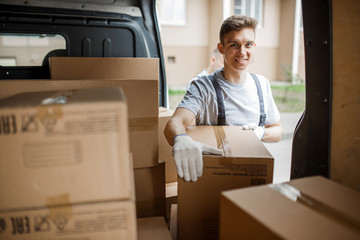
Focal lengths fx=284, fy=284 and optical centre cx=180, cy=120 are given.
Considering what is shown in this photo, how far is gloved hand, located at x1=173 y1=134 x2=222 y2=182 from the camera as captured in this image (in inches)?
47.7

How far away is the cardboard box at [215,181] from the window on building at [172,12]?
1211 centimetres

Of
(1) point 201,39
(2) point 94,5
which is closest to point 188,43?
(1) point 201,39

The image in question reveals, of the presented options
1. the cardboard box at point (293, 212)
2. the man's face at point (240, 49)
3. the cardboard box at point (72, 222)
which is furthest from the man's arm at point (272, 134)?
the cardboard box at point (72, 222)

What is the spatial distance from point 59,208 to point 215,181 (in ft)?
2.19

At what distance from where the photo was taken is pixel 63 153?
0.75 meters

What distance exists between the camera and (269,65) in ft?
45.7

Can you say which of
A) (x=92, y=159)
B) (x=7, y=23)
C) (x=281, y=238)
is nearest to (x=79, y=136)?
(x=92, y=159)

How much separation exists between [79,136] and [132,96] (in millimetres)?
797

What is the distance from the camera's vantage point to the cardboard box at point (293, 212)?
744 millimetres

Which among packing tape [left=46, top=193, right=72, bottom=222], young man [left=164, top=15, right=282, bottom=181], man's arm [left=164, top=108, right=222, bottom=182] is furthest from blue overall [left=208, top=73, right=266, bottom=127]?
packing tape [left=46, top=193, right=72, bottom=222]

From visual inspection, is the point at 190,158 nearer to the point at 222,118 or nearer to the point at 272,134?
the point at 222,118

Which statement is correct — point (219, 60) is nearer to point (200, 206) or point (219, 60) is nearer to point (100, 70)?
point (100, 70)

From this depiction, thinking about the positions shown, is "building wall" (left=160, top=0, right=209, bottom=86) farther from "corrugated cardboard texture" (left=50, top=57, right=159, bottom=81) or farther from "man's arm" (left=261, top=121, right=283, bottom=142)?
"corrugated cardboard texture" (left=50, top=57, right=159, bottom=81)

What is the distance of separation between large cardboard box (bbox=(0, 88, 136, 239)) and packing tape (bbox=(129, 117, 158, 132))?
2.43ft
